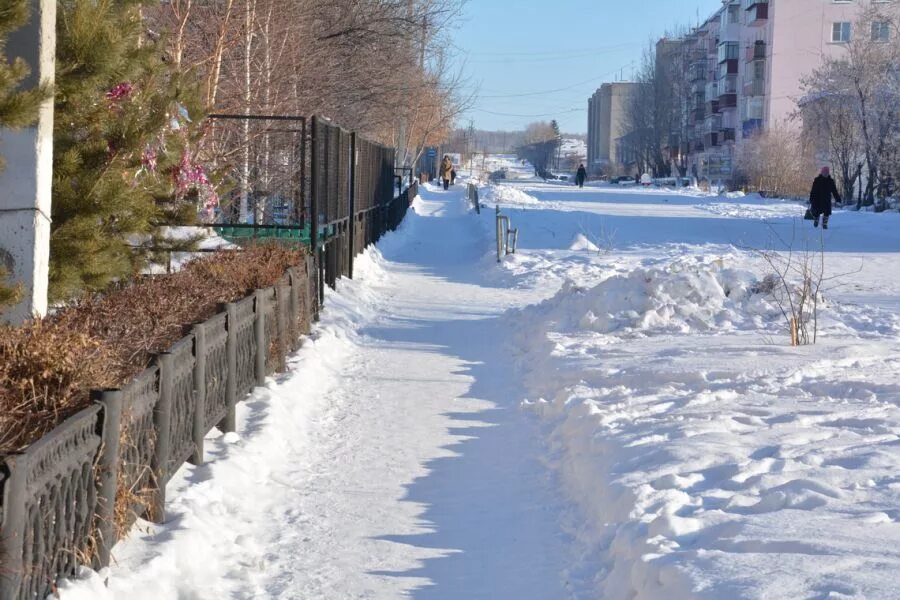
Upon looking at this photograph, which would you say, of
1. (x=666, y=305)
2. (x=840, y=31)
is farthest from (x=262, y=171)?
(x=840, y=31)

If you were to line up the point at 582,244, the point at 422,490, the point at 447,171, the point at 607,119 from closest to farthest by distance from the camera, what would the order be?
the point at 422,490, the point at 582,244, the point at 447,171, the point at 607,119

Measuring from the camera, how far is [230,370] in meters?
7.73

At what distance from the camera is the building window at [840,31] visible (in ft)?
267

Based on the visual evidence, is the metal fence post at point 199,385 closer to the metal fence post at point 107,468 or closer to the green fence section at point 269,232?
the metal fence post at point 107,468

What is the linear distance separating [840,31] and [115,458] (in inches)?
3354

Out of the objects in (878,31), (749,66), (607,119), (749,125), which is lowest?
(749,125)

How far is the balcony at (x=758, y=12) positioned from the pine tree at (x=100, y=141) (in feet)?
272

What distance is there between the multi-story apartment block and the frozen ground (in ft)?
193

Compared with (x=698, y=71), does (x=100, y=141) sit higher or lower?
lower

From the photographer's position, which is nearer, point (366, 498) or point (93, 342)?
point (93, 342)

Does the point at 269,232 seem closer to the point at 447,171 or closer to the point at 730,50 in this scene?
the point at 447,171

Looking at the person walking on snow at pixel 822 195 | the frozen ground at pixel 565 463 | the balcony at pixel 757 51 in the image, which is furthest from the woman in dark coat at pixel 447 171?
the frozen ground at pixel 565 463

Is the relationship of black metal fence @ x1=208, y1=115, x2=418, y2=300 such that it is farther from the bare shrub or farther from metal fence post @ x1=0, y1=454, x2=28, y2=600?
the bare shrub

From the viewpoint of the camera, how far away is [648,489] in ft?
20.5
